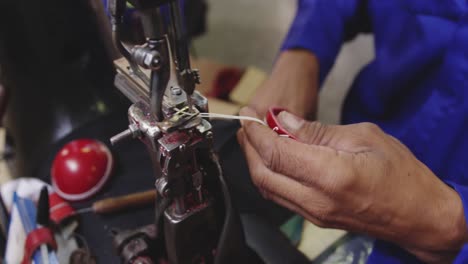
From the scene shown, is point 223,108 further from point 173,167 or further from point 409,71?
point 173,167

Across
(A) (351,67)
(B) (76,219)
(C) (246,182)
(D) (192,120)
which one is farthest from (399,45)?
(A) (351,67)

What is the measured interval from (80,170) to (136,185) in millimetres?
90

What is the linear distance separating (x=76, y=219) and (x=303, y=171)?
1.17ft

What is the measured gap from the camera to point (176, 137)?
0.41 meters

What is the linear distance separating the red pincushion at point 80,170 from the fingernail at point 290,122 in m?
0.30

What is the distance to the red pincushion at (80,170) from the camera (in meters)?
0.65

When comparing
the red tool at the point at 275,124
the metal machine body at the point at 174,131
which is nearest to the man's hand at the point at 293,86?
the red tool at the point at 275,124

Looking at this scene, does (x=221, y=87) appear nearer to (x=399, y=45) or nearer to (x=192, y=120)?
(x=399, y=45)

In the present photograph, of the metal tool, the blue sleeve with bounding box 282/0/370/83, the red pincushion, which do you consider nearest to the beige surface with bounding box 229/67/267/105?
the blue sleeve with bounding box 282/0/370/83

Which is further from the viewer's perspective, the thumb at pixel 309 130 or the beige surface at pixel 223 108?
the beige surface at pixel 223 108

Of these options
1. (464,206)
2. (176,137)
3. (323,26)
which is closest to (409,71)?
(323,26)

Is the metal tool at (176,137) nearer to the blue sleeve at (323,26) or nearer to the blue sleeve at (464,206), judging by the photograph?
the blue sleeve at (464,206)

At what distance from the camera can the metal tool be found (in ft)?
1.23

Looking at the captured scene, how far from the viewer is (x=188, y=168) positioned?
1.45 feet
